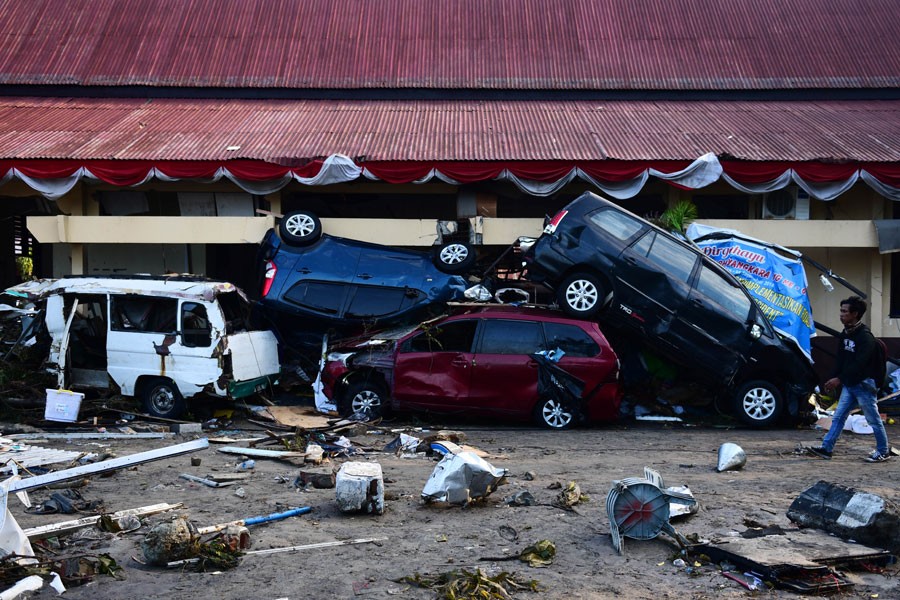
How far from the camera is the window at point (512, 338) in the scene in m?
11.3

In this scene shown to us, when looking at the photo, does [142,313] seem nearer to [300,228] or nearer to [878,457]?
Answer: [300,228]

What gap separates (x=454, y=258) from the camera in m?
13.5

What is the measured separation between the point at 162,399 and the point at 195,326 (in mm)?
1131

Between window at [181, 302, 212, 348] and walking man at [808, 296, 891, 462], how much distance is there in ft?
25.4

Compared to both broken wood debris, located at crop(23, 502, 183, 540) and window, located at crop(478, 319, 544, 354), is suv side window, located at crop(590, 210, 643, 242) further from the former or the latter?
broken wood debris, located at crop(23, 502, 183, 540)

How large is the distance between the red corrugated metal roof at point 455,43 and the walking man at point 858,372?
10597mm

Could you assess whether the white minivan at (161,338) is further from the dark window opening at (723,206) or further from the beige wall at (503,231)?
the dark window opening at (723,206)

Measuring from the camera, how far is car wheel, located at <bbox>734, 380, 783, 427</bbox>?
39.0 feet

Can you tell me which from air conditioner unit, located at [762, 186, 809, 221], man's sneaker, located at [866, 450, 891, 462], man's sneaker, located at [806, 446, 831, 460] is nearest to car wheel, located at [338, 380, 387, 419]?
man's sneaker, located at [806, 446, 831, 460]

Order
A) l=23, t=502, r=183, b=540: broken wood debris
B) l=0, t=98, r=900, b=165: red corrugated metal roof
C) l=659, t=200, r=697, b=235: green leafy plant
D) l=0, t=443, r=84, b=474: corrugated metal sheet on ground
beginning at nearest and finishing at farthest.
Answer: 1. l=23, t=502, r=183, b=540: broken wood debris
2. l=0, t=443, r=84, b=474: corrugated metal sheet on ground
3. l=659, t=200, r=697, b=235: green leafy plant
4. l=0, t=98, r=900, b=165: red corrugated metal roof

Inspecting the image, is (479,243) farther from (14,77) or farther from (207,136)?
(14,77)

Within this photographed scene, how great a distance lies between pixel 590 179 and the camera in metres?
15.0

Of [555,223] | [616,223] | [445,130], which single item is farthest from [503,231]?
[616,223]

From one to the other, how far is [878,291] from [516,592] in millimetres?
12654
